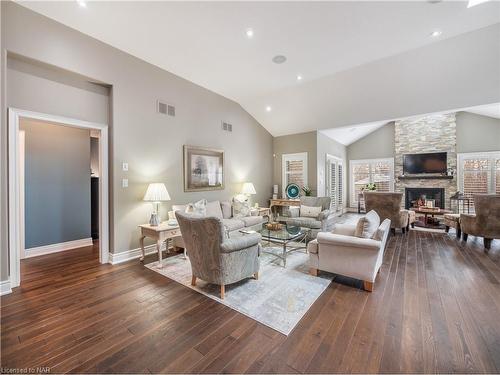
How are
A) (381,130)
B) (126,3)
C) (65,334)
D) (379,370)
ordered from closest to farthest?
(379,370) < (65,334) < (126,3) < (381,130)

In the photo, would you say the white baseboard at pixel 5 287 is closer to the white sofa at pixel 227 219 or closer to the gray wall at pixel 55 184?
the gray wall at pixel 55 184

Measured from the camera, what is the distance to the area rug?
88.5 inches

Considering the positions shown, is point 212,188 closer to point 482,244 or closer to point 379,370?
point 379,370

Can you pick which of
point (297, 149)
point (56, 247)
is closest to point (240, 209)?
point (297, 149)

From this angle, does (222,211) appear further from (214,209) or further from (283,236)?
(283,236)

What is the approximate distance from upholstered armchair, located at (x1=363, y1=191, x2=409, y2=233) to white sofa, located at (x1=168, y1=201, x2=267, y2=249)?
10.3ft

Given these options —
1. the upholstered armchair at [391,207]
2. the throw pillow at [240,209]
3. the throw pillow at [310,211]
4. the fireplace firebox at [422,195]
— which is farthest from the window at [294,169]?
the fireplace firebox at [422,195]

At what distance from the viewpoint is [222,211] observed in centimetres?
525

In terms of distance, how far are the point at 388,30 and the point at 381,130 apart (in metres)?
6.51

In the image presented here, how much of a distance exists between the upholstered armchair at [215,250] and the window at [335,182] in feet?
18.9

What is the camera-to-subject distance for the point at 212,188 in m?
5.55

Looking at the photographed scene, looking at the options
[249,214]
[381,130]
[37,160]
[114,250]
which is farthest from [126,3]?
[381,130]

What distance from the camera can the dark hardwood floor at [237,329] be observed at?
168cm

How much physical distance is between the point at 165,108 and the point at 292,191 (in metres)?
4.50
